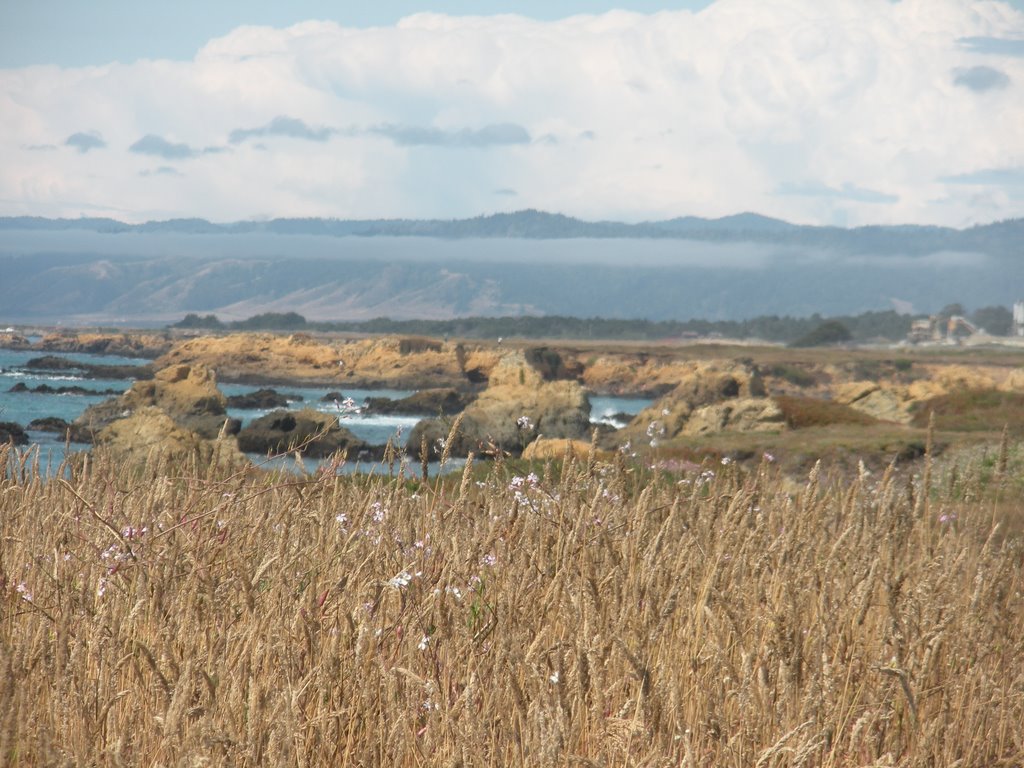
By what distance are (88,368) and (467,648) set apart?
2250 inches

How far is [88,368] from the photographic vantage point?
5612 cm

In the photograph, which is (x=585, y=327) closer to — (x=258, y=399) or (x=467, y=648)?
(x=258, y=399)

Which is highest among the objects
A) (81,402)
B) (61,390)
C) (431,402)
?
(61,390)

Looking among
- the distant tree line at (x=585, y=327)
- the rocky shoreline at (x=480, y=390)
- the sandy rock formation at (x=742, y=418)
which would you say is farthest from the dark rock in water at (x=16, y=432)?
the distant tree line at (x=585, y=327)

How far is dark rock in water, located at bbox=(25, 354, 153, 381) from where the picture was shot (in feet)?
173

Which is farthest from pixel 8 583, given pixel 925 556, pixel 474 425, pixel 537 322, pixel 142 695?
pixel 537 322

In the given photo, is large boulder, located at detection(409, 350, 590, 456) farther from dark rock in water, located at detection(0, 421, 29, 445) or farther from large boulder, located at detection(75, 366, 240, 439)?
dark rock in water, located at detection(0, 421, 29, 445)

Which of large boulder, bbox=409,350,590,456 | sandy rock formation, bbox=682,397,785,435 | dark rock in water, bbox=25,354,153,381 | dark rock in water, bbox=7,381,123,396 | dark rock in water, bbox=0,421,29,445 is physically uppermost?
sandy rock formation, bbox=682,397,785,435

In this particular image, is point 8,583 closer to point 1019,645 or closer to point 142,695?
point 142,695

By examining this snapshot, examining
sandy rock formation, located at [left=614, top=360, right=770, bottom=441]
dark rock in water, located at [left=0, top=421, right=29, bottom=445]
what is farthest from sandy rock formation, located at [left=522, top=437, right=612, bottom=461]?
dark rock in water, located at [left=0, top=421, right=29, bottom=445]

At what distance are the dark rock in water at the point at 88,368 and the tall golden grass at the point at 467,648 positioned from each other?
4963 centimetres

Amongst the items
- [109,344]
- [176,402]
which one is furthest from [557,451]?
[109,344]

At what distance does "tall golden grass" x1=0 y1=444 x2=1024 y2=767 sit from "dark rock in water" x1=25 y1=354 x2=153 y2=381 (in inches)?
1954

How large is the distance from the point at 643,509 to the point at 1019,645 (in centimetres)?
206
